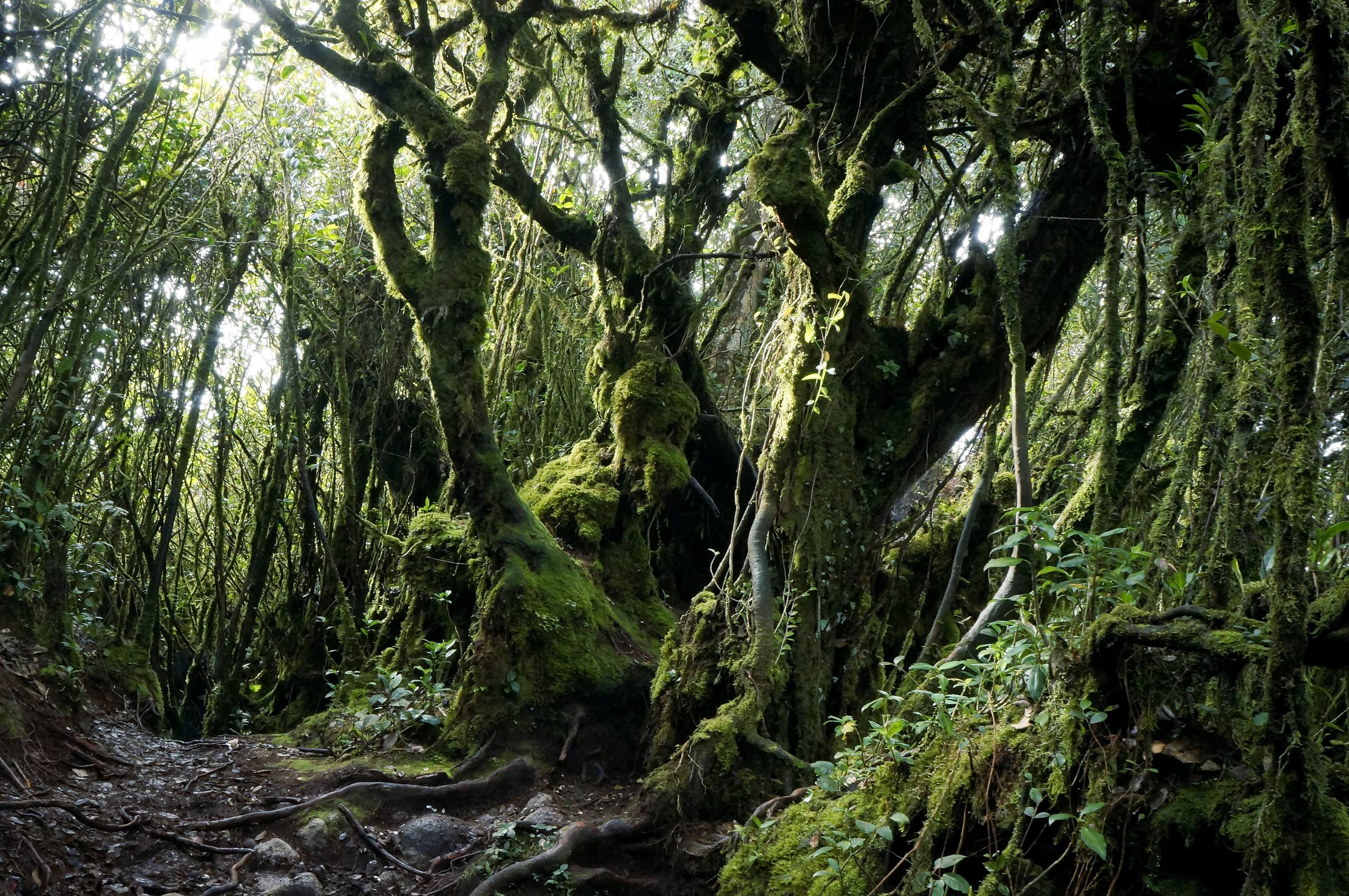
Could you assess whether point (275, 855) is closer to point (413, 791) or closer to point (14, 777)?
point (413, 791)

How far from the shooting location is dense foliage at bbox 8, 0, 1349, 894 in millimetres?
2178

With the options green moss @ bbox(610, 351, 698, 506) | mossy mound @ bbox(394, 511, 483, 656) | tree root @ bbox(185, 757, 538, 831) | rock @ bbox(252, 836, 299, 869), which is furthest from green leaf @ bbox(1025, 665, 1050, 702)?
mossy mound @ bbox(394, 511, 483, 656)

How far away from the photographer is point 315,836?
3838 mm

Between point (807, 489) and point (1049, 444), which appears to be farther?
point (1049, 444)

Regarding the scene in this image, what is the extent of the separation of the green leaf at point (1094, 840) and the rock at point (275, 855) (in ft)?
10.3

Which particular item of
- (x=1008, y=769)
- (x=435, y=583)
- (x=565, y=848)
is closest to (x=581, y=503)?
(x=435, y=583)

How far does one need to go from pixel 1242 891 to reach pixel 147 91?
494 cm

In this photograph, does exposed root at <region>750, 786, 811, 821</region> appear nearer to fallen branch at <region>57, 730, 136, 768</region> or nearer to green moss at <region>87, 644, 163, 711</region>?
fallen branch at <region>57, 730, 136, 768</region>

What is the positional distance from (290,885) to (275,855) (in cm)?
19

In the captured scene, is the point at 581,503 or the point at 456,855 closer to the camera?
the point at 456,855

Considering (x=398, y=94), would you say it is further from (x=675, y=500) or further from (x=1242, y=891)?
(x=1242, y=891)

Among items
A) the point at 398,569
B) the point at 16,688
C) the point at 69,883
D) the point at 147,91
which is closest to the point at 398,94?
the point at 147,91

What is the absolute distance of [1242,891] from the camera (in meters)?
1.85

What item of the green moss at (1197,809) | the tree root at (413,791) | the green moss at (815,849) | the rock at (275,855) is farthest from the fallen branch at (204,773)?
the green moss at (1197,809)
